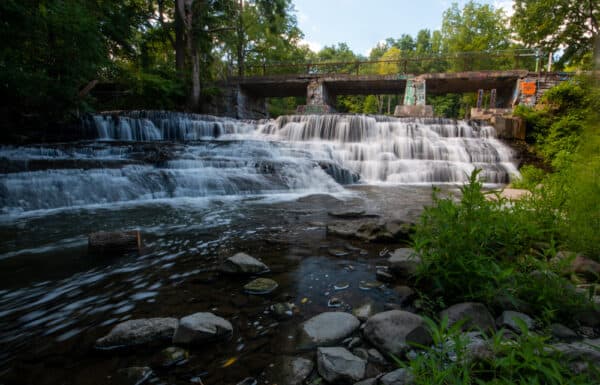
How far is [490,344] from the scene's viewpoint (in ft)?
4.75

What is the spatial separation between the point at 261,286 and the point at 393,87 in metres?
24.4

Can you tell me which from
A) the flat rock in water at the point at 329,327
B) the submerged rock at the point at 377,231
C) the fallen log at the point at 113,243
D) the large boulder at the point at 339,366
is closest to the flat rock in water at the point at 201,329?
the flat rock in water at the point at 329,327

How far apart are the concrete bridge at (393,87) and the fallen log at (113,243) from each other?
18.5 metres

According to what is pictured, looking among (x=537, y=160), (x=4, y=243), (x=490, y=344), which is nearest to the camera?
(x=490, y=344)

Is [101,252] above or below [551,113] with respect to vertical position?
below

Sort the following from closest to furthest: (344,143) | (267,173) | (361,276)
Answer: (361,276) → (267,173) → (344,143)

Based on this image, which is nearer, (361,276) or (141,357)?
(141,357)

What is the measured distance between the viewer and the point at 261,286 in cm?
261

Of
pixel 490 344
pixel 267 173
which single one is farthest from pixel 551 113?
pixel 490 344

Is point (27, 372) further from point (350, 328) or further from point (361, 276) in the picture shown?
point (361, 276)

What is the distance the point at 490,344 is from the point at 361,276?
1.45 meters

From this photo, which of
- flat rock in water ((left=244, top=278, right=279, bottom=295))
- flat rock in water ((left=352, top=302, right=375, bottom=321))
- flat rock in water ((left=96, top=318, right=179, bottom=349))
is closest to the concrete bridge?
flat rock in water ((left=244, top=278, right=279, bottom=295))

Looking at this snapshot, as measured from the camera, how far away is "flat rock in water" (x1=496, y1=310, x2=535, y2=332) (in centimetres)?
179

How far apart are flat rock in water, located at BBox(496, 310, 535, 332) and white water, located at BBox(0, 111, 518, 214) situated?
486 centimetres
